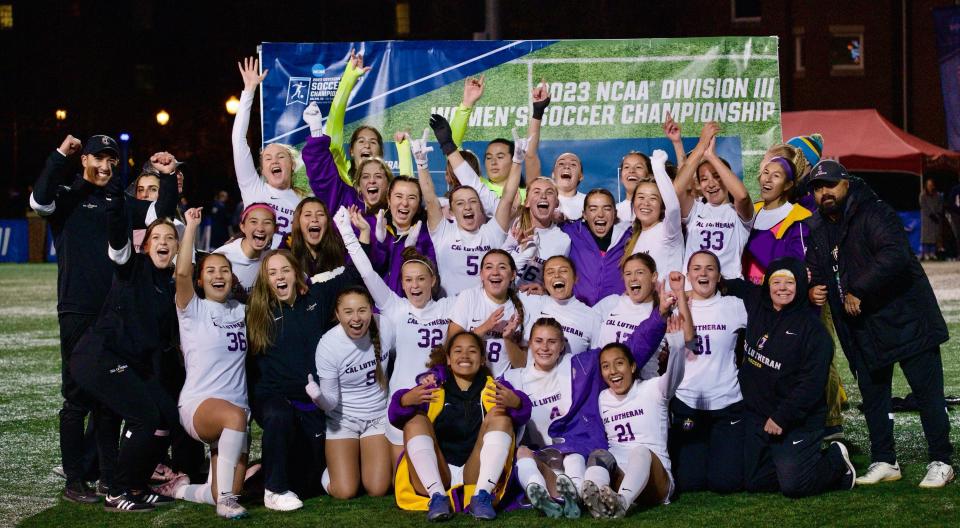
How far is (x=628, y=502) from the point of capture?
20.7 ft

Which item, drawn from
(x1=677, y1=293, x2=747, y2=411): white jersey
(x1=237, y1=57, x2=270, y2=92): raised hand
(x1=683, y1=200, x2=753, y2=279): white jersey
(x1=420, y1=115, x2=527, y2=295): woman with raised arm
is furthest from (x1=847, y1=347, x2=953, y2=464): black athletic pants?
(x1=237, y1=57, x2=270, y2=92): raised hand

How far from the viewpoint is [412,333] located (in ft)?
23.8

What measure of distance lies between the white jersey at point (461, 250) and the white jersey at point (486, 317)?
1.83ft

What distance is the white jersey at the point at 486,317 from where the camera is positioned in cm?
719

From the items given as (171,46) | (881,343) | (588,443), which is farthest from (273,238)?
(171,46)

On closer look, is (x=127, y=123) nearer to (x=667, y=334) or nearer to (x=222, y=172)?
(x=222, y=172)

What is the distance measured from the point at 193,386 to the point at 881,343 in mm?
3914

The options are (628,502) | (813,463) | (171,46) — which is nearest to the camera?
(628,502)

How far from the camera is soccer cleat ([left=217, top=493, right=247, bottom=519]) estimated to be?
6.46m

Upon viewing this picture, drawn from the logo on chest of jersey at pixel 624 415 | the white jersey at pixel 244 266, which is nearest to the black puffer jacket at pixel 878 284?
the logo on chest of jersey at pixel 624 415

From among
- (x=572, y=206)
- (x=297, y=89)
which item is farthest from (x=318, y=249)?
(x=297, y=89)

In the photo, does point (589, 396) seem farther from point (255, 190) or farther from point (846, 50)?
point (846, 50)

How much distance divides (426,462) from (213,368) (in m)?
1.35

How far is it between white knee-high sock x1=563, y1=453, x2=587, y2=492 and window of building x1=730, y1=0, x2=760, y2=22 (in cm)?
3204
